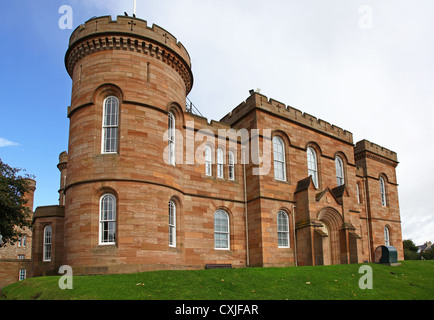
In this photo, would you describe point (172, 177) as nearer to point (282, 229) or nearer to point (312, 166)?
point (282, 229)

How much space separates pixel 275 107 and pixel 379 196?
15230 millimetres

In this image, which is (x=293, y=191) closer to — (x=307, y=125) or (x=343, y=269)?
(x=307, y=125)

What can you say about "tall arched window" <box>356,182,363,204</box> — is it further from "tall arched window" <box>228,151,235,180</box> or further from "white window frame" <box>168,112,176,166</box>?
"white window frame" <box>168,112,176,166</box>

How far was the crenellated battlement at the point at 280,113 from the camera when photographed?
79.0 feet

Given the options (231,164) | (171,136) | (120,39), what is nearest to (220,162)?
(231,164)

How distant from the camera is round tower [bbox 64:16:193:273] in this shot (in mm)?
17266

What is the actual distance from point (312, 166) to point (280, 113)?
454cm

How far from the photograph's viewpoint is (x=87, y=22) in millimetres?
19781

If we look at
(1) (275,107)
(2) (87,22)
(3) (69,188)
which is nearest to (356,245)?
(1) (275,107)

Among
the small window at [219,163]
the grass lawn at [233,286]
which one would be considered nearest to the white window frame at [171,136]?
the small window at [219,163]

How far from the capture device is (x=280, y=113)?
25.0 metres

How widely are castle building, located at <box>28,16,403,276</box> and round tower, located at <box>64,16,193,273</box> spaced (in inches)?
2.0

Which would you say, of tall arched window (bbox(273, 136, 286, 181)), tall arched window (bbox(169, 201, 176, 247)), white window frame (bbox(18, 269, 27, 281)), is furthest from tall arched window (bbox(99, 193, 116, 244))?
white window frame (bbox(18, 269, 27, 281))

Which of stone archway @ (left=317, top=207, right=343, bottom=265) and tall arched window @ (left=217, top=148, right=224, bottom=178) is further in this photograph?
stone archway @ (left=317, top=207, right=343, bottom=265)
